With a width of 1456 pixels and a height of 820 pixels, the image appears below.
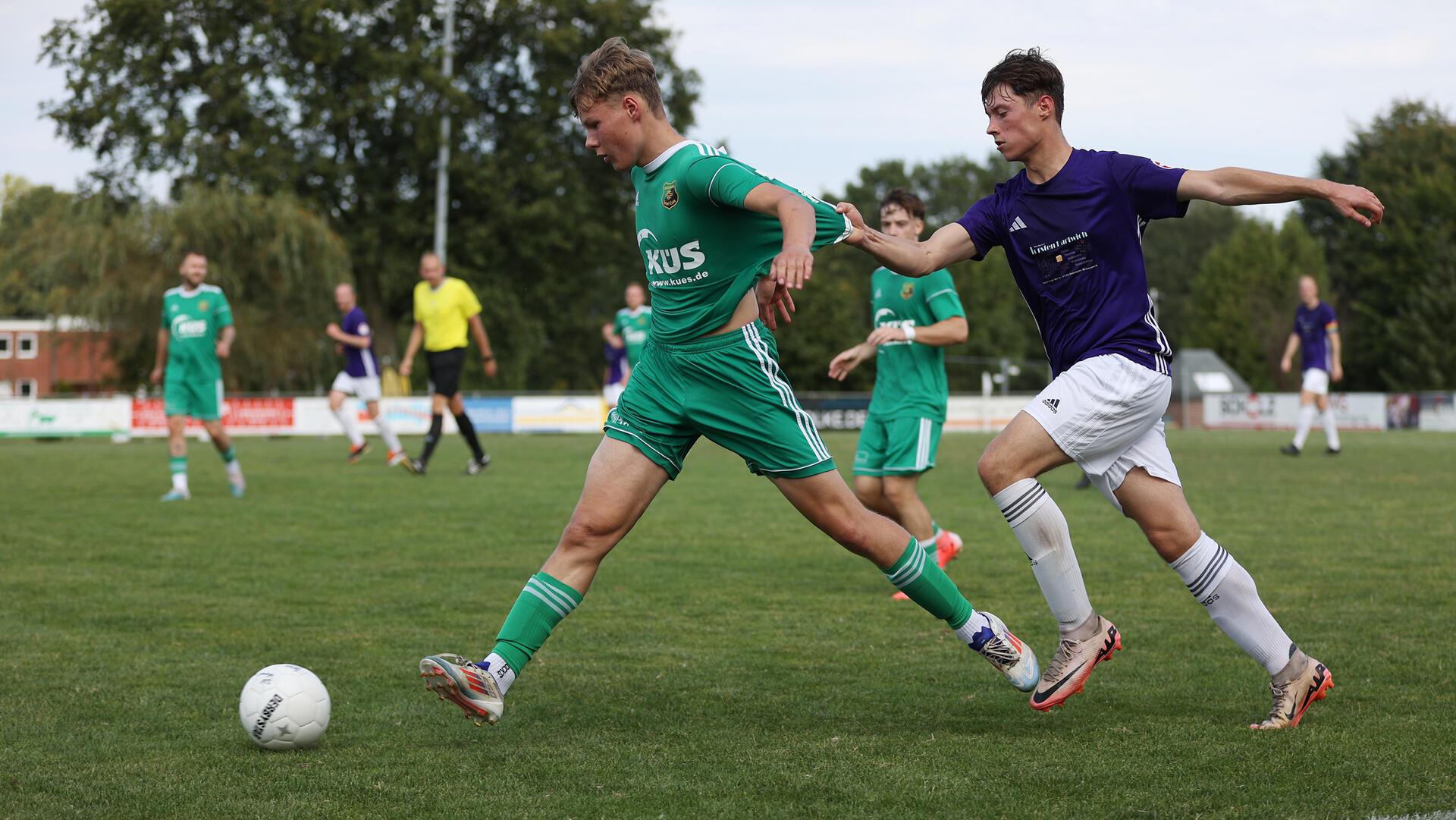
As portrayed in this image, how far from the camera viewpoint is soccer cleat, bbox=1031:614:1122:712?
4410mm

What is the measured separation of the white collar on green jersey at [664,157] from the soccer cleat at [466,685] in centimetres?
167

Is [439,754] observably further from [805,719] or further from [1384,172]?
[1384,172]

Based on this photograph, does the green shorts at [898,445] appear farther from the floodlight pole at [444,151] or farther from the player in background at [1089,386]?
the floodlight pole at [444,151]

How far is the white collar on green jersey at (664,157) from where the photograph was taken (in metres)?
4.33

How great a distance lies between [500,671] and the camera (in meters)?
4.17

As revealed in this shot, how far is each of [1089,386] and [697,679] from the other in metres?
1.86

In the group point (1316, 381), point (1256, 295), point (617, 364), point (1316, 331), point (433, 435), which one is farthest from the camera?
point (1256, 295)

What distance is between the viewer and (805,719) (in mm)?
4453

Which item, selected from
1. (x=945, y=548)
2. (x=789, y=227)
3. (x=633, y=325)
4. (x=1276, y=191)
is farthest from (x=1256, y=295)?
(x=789, y=227)

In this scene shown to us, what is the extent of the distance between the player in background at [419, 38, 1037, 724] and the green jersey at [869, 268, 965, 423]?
3.13m

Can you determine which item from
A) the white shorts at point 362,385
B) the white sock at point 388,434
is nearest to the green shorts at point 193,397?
the white sock at point 388,434

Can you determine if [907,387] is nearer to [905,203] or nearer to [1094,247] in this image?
[905,203]

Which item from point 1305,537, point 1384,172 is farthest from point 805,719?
point 1384,172

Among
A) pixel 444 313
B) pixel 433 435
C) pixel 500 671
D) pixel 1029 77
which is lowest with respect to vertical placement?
pixel 433 435
